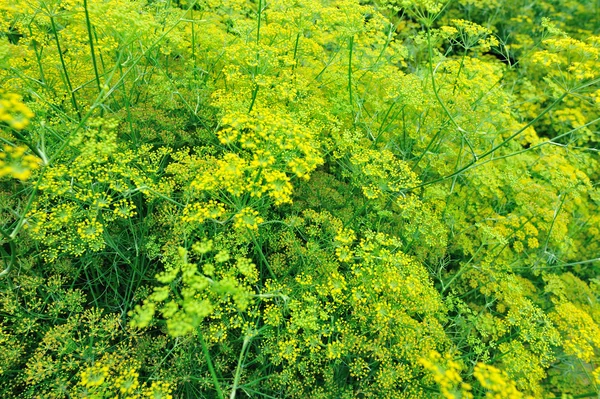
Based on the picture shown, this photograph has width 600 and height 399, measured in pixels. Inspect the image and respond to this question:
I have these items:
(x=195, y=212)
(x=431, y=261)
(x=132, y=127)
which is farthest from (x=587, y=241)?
(x=132, y=127)

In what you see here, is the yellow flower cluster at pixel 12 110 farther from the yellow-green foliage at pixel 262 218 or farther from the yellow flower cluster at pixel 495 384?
the yellow flower cluster at pixel 495 384

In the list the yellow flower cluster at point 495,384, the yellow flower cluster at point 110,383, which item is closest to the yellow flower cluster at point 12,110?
the yellow flower cluster at point 110,383

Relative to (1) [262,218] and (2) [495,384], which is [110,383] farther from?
(2) [495,384]

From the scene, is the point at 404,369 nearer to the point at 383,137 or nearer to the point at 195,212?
the point at 195,212

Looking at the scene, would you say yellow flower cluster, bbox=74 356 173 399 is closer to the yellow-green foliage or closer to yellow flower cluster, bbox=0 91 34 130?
the yellow-green foliage

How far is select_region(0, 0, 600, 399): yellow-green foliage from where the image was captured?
9.50ft

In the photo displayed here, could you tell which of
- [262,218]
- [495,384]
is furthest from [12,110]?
[495,384]

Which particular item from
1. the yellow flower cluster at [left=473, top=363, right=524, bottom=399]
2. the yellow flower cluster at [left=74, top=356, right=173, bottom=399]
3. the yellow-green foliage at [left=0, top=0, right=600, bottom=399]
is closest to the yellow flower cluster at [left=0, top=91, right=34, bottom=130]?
the yellow-green foliage at [left=0, top=0, right=600, bottom=399]

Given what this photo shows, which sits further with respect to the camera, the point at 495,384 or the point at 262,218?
the point at 262,218

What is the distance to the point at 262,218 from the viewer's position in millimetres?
2896

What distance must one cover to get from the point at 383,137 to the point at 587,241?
3540mm

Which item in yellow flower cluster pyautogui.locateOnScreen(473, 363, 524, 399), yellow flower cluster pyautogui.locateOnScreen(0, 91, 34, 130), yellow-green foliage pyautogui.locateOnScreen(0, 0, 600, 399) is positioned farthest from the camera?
yellow-green foliage pyautogui.locateOnScreen(0, 0, 600, 399)

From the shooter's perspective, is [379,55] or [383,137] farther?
[383,137]

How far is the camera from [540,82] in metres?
7.29
